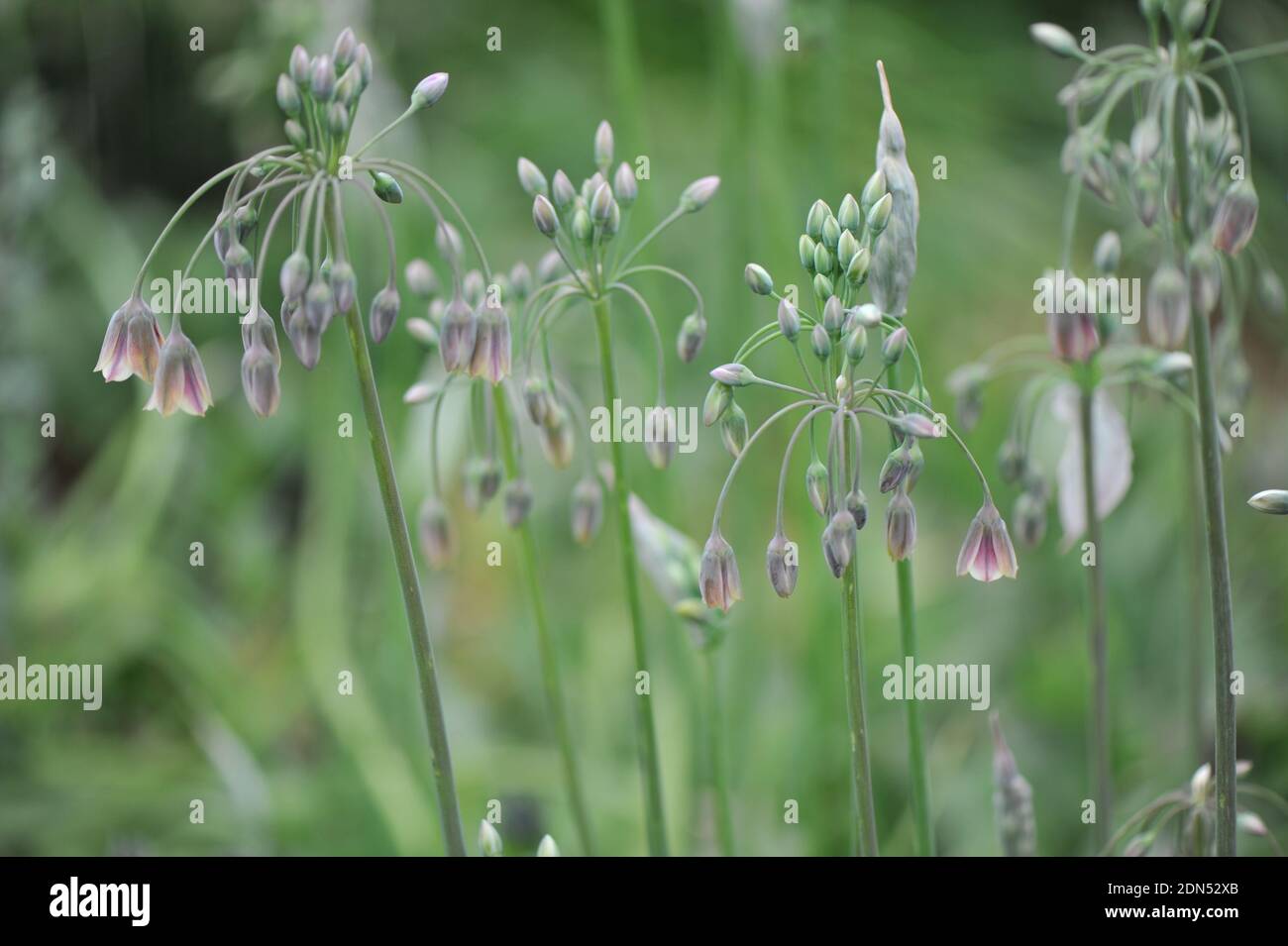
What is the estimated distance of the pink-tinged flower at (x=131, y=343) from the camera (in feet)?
2.58

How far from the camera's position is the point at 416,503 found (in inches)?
71.2

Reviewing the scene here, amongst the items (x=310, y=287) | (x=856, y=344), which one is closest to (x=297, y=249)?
(x=310, y=287)

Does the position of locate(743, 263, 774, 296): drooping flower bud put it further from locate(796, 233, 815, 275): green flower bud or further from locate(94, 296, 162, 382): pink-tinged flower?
locate(94, 296, 162, 382): pink-tinged flower

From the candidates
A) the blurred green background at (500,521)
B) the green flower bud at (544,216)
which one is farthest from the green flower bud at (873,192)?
the blurred green background at (500,521)

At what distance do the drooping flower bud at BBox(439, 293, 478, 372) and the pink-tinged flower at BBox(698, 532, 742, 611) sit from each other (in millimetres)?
211

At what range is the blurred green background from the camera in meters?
1.64

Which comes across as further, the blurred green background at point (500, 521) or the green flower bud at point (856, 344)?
the blurred green background at point (500, 521)

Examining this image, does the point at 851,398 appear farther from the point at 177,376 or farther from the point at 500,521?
the point at 500,521

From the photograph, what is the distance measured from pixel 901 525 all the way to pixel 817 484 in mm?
61

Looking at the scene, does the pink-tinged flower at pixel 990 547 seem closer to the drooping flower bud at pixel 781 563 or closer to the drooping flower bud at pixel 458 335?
the drooping flower bud at pixel 781 563

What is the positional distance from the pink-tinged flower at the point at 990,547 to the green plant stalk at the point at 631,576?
0.26m

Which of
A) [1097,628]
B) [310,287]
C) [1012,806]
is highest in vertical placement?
[310,287]

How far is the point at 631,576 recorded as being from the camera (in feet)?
3.01
